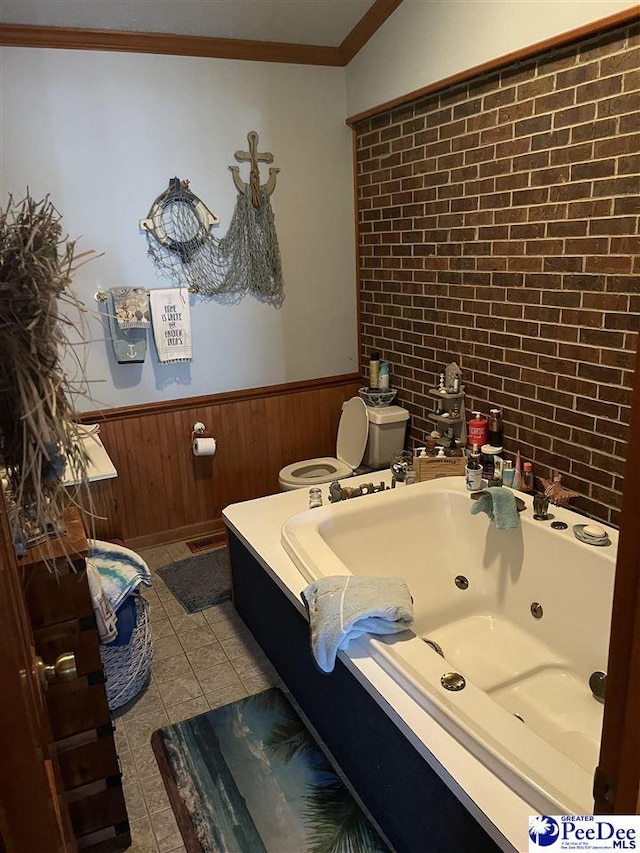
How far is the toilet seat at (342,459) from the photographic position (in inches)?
130

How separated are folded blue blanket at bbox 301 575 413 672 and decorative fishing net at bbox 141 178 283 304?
199 cm

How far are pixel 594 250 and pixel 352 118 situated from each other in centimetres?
Answer: 178

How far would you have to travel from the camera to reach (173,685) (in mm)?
2391

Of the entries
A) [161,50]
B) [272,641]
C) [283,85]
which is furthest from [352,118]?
[272,641]

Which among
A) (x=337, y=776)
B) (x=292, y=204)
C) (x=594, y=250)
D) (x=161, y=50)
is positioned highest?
(x=161, y=50)

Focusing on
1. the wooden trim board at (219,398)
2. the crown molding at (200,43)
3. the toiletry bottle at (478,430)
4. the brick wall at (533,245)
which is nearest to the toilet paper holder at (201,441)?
the wooden trim board at (219,398)

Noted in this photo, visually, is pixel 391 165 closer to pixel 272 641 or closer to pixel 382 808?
pixel 272 641

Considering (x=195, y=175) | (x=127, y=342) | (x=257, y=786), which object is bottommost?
(x=257, y=786)

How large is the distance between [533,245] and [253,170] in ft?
5.11

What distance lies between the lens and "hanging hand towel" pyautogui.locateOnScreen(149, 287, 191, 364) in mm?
3193

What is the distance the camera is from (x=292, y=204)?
3.45 metres

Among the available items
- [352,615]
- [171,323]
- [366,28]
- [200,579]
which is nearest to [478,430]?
[352,615]

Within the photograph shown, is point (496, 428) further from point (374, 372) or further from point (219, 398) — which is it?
point (219, 398)

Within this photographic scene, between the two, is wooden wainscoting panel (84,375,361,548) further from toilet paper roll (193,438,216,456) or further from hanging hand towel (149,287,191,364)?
hanging hand towel (149,287,191,364)
